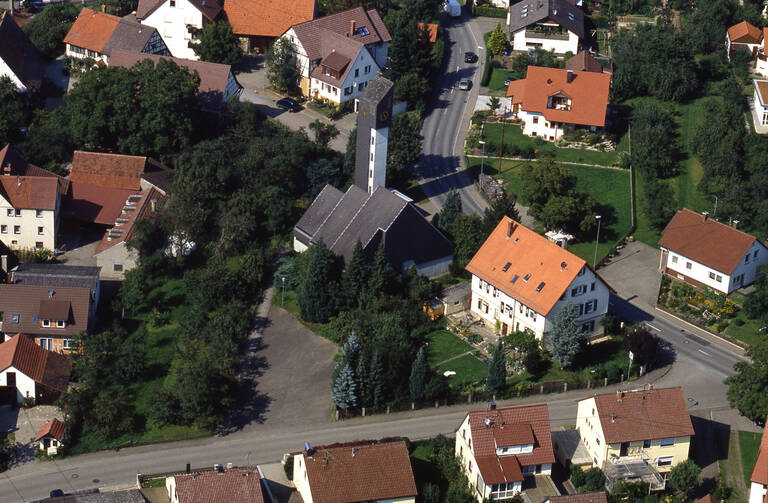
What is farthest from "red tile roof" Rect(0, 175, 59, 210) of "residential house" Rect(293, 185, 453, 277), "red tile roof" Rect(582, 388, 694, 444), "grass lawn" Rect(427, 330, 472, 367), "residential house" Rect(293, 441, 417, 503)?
"red tile roof" Rect(582, 388, 694, 444)

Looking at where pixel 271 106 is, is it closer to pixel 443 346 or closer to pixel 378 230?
pixel 378 230

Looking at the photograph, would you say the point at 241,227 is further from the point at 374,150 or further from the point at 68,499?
the point at 68,499

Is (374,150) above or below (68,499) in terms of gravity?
above

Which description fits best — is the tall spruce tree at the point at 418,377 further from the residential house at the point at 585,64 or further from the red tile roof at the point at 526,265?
the residential house at the point at 585,64

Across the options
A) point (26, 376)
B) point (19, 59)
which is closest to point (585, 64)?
point (19, 59)

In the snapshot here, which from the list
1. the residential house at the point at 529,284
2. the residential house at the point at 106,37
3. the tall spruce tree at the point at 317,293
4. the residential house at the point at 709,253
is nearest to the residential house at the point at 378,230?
the tall spruce tree at the point at 317,293

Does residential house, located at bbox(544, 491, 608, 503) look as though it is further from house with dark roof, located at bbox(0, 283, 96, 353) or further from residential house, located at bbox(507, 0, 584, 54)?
residential house, located at bbox(507, 0, 584, 54)

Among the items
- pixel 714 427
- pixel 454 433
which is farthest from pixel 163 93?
pixel 714 427
